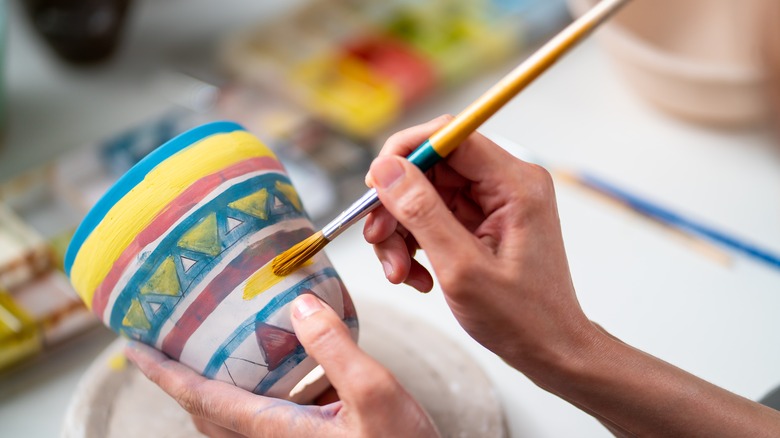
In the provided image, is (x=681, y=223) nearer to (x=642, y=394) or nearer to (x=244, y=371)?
(x=642, y=394)

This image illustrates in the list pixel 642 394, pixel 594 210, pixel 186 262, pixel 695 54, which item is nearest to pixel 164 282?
pixel 186 262

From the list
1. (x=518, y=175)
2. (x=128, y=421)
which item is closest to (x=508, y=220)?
(x=518, y=175)

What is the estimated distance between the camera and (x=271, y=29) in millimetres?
943

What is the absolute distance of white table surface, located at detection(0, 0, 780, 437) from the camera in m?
0.66

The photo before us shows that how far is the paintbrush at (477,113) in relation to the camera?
444 millimetres

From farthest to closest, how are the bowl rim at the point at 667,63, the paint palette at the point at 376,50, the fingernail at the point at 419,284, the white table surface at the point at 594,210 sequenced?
1. the paint palette at the point at 376,50
2. the bowl rim at the point at 667,63
3. the white table surface at the point at 594,210
4. the fingernail at the point at 419,284

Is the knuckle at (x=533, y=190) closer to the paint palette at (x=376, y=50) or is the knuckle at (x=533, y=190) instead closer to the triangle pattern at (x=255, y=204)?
the triangle pattern at (x=255, y=204)

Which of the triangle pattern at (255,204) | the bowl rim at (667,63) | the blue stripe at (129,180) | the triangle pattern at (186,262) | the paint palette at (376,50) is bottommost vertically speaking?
the triangle pattern at (186,262)

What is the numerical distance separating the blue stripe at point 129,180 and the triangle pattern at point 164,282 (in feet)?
0.14

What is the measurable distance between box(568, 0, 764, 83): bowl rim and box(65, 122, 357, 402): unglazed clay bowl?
425mm

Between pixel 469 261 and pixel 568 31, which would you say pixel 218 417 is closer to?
pixel 469 261

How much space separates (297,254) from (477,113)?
0.43 ft

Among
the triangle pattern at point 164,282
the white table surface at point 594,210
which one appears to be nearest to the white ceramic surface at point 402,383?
the white table surface at point 594,210

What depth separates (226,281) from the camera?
48cm
